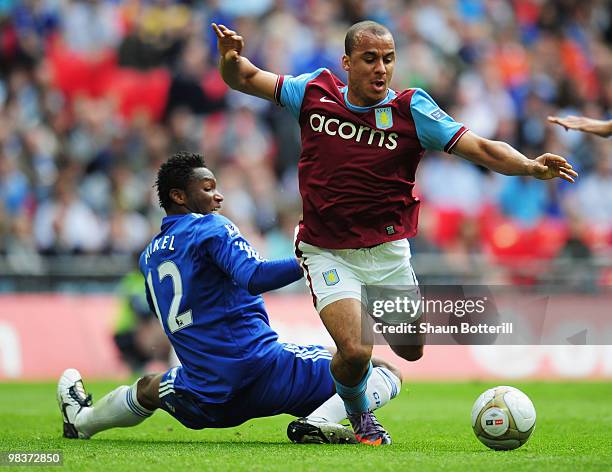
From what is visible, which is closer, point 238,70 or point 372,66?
point 372,66

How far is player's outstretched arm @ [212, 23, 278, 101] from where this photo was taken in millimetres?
7203

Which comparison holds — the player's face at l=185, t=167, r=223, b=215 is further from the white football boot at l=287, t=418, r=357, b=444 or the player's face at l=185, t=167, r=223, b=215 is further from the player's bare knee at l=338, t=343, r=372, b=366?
the white football boot at l=287, t=418, r=357, b=444

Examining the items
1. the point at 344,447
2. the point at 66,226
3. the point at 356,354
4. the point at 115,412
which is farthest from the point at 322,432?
the point at 66,226

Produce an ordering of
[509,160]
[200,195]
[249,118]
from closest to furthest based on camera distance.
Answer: [509,160] < [200,195] < [249,118]

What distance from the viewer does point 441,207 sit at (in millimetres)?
16078

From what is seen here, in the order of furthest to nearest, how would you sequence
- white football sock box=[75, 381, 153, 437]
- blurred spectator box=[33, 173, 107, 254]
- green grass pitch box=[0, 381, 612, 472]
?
blurred spectator box=[33, 173, 107, 254], white football sock box=[75, 381, 153, 437], green grass pitch box=[0, 381, 612, 472]

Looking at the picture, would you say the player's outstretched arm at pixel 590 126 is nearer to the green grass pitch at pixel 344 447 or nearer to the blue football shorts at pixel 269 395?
the green grass pitch at pixel 344 447

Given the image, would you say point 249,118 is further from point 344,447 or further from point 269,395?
point 344,447

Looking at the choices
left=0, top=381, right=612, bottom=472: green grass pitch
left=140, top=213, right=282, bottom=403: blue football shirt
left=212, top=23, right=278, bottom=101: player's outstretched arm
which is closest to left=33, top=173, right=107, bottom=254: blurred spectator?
left=0, top=381, right=612, bottom=472: green grass pitch

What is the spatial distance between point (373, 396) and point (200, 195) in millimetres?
1704

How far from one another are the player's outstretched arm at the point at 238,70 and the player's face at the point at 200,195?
0.61m

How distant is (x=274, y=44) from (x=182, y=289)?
33.7ft

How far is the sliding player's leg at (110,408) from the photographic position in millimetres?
7422

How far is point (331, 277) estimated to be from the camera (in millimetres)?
7031
